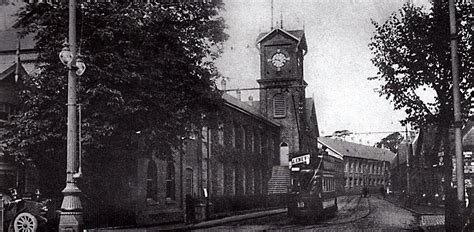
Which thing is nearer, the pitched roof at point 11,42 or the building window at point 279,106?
the pitched roof at point 11,42

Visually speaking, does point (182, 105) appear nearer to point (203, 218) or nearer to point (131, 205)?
point (131, 205)

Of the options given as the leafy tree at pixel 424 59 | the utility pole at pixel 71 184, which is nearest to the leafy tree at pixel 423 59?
the leafy tree at pixel 424 59

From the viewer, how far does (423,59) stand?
1789cm

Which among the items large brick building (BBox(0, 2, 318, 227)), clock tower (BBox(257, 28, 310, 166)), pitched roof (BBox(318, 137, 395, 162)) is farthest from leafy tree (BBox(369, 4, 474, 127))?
pitched roof (BBox(318, 137, 395, 162))

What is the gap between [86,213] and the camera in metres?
20.6

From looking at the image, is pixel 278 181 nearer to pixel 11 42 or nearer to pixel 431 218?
pixel 431 218

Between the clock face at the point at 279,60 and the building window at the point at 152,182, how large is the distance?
19.9 meters

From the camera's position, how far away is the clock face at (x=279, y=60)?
4403cm

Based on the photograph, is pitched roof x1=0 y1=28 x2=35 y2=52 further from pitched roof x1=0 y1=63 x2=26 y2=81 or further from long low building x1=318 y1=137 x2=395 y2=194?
long low building x1=318 y1=137 x2=395 y2=194

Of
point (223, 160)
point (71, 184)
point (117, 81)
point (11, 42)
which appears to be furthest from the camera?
point (223, 160)

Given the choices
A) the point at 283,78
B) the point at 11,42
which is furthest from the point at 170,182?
the point at 283,78

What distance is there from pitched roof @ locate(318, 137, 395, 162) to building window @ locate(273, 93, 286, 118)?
29813mm

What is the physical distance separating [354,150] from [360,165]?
3.77 meters

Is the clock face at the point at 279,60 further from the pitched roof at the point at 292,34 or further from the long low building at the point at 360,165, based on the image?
the long low building at the point at 360,165
